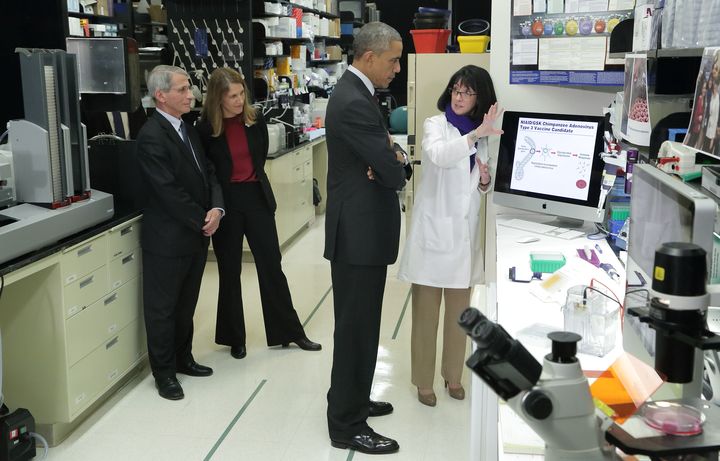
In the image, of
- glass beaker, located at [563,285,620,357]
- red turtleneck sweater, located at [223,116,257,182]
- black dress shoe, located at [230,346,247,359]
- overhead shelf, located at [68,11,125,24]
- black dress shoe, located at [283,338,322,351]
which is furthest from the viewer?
overhead shelf, located at [68,11,125,24]

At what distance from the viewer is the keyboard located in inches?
141

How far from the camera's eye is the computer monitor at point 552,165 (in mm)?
3545

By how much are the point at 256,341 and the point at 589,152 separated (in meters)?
2.16

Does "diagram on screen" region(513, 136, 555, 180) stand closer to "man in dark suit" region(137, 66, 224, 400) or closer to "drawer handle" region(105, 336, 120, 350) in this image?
"man in dark suit" region(137, 66, 224, 400)

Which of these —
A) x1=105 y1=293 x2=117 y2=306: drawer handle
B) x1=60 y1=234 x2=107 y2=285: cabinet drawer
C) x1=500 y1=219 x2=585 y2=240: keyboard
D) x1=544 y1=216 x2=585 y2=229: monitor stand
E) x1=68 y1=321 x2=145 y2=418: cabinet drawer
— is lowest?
x1=68 y1=321 x2=145 y2=418: cabinet drawer

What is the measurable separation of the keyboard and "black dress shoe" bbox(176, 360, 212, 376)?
65.6 inches

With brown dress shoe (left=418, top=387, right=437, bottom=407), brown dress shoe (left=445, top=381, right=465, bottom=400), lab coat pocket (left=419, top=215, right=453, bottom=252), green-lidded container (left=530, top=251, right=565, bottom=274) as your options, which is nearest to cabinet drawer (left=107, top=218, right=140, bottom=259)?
lab coat pocket (left=419, top=215, right=453, bottom=252)

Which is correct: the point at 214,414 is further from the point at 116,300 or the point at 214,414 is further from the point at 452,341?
the point at 452,341

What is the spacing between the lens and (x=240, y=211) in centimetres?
429

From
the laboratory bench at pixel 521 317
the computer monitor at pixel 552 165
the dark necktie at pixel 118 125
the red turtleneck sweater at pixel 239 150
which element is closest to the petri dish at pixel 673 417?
the laboratory bench at pixel 521 317

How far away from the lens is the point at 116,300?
379 cm

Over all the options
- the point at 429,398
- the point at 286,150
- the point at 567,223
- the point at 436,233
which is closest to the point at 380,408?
the point at 429,398

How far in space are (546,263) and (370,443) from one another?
1044 mm

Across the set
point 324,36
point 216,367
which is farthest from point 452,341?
point 324,36
